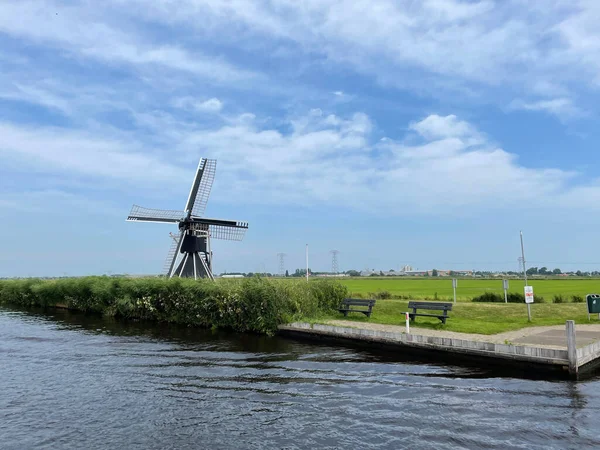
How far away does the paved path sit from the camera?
48.1ft

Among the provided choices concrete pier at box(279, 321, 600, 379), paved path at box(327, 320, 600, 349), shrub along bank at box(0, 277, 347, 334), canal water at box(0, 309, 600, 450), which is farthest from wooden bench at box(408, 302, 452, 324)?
shrub along bank at box(0, 277, 347, 334)

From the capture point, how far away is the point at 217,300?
24.1m

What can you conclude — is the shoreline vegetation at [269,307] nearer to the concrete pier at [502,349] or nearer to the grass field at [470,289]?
the concrete pier at [502,349]

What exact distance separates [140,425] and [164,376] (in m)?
4.18

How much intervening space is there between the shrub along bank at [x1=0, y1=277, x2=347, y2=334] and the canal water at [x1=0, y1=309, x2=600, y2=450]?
13.4ft

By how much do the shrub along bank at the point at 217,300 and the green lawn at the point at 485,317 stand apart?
152cm

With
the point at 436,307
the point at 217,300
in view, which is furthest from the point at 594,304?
the point at 217,300

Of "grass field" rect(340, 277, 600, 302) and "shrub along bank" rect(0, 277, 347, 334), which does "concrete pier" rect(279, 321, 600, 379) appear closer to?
"shrub along bank" rect(0, 277, 347, 334)

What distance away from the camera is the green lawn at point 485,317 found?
59.9ft

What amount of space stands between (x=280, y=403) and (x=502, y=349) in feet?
23.6

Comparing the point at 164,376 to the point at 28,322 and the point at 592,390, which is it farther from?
the point at 28,322

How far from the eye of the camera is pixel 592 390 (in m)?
11.4

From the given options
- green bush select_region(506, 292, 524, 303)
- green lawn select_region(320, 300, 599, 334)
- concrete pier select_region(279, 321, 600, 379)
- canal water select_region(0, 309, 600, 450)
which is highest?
green bush select_region(506, 292, 524, 303)

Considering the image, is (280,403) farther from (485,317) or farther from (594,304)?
(594,304)
